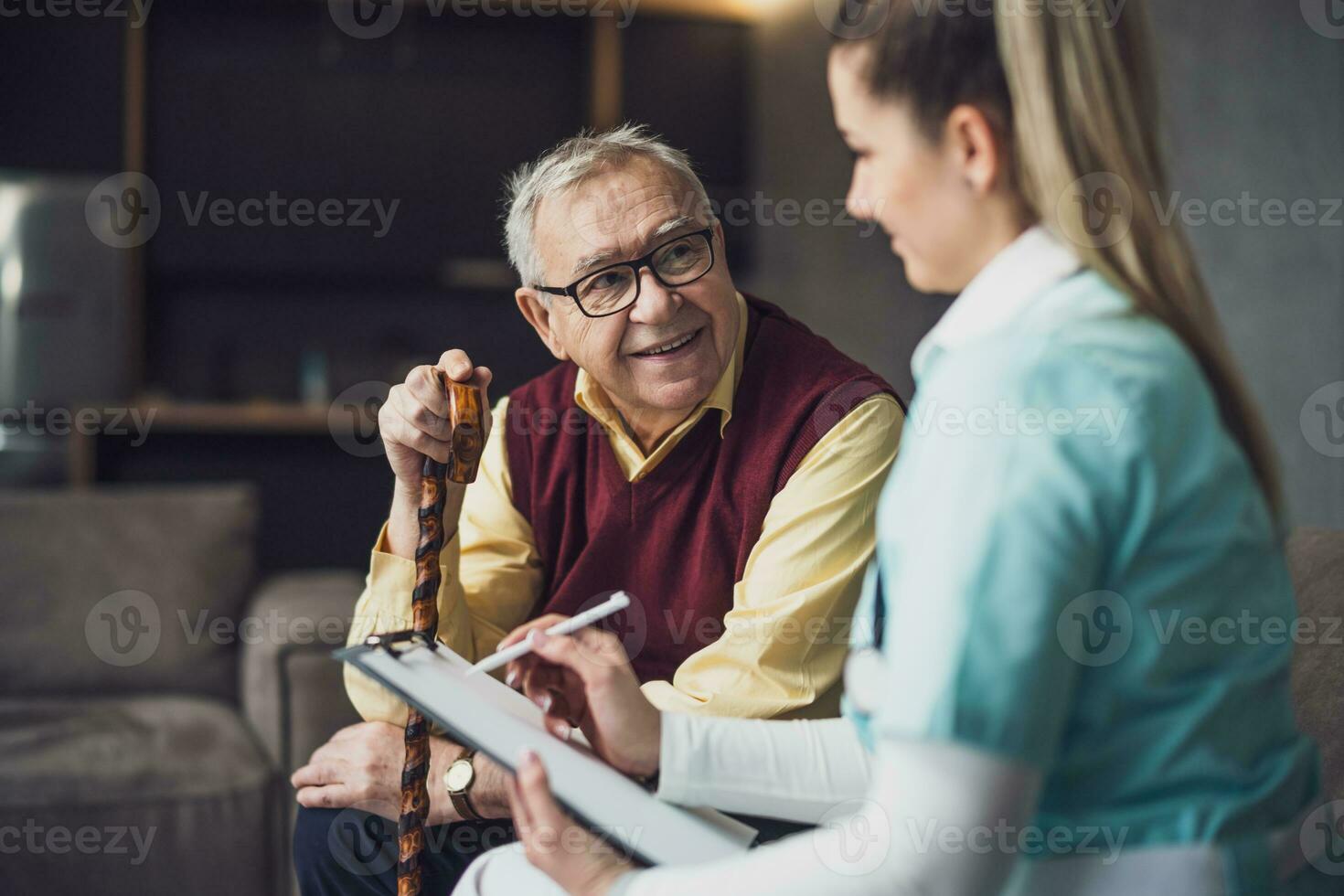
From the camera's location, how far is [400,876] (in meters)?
1.20

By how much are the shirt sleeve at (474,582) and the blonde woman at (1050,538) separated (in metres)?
0.71

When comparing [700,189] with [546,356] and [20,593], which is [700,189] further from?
[546,356]

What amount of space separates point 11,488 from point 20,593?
147 centimetres

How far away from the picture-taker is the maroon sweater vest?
4.57 ft

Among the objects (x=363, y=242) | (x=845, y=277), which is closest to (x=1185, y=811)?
(x=845, y=277)

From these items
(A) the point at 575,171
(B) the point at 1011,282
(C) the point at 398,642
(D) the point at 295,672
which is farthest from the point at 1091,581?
(D) the point at 295,672

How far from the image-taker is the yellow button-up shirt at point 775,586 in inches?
49.0

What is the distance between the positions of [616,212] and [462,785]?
0.68 meters

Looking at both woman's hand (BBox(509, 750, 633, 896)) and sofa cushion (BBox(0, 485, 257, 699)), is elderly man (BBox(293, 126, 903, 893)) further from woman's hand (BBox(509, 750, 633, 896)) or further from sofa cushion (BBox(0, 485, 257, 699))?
sofa cushion (BBox(0, 485, 257, 699))

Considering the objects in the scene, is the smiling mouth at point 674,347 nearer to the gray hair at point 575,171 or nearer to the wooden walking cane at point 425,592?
the gray hair at point 575,171

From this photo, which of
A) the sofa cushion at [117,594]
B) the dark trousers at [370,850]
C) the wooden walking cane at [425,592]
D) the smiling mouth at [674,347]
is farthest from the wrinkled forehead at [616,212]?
the sofa cushion at [117,594]

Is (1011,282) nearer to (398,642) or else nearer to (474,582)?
(398,642)

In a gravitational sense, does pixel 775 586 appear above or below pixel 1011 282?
below

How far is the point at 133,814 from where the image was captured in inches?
78.4
